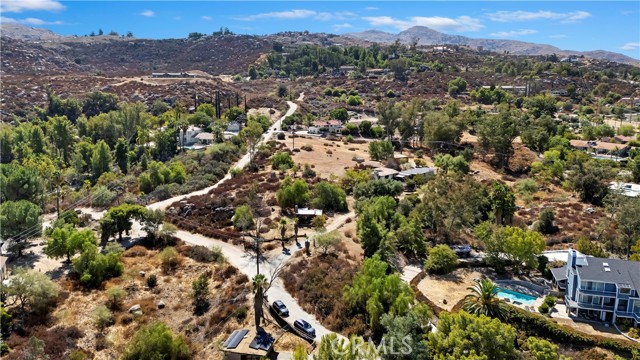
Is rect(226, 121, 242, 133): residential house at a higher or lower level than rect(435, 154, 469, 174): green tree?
higher

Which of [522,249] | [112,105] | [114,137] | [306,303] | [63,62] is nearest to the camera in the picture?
[306,303]

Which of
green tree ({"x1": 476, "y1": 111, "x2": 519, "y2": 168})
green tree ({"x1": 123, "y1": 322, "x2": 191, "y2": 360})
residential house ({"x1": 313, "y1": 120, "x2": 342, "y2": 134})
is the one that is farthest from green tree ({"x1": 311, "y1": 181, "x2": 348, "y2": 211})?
residential house ({"x1": 313, "y1": 120, "x2": 342, "y2": 134})

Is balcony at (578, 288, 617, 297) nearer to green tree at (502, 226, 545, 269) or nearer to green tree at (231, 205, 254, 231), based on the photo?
green tree at (502, 226, 545, 269)

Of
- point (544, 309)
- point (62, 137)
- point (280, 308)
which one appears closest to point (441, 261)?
point (544, 309)

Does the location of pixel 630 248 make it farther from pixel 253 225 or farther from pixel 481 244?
pixel 253 225

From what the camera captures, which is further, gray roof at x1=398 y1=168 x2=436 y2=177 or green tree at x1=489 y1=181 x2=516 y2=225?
gray roof at x1=398 y1=168 x2=436 y2=177

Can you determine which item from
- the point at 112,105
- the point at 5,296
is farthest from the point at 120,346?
the point at 112,105

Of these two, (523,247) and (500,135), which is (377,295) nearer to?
(523,247)
